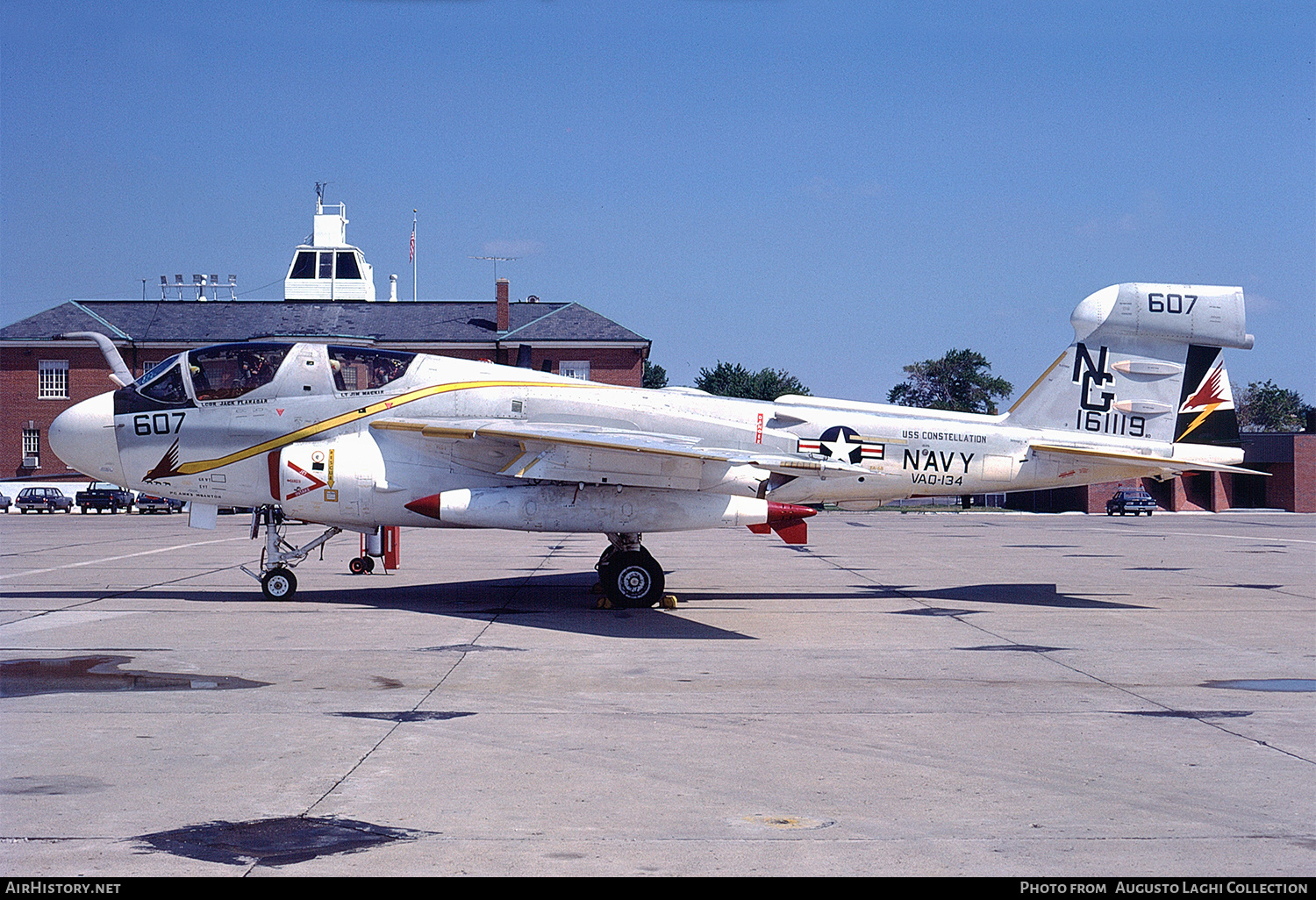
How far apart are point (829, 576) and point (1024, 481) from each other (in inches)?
201

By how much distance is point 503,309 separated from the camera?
59.0m

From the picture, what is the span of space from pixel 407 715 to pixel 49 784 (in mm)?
2578

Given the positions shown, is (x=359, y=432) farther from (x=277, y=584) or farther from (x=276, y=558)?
(x=277, y=584)

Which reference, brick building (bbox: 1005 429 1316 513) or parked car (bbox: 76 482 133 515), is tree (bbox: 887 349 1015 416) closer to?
brick building (bbox: 1005 429 1316 513)

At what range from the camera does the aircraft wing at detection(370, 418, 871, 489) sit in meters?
13.6

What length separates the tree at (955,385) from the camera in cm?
10338

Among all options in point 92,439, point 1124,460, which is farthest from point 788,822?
point 92,439

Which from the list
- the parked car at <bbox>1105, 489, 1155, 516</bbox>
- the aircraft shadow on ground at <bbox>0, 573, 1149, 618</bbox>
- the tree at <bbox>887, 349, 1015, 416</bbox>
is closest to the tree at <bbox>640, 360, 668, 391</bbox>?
the tree at <bbox>887, 349, 1015, 416</bbox>

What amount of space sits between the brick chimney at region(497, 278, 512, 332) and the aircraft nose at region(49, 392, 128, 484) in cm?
4434

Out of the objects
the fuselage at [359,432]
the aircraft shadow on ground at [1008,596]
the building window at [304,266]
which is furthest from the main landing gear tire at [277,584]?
the building window at [304,266]

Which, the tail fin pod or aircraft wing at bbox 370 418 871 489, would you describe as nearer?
aircraft wing at bbox 370 418 871 489

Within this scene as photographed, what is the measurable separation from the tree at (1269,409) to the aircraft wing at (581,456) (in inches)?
5030

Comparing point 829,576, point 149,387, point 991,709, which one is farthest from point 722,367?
point 991,709

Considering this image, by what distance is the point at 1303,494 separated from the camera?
67.2 metres
